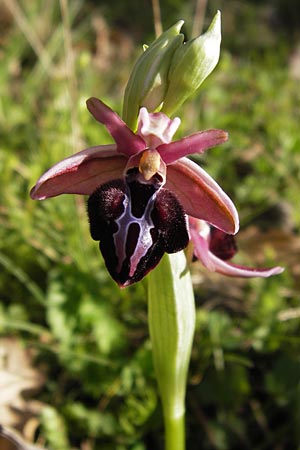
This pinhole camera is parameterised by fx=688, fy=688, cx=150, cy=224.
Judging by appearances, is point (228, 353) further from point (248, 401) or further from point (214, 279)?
point (214, 279)

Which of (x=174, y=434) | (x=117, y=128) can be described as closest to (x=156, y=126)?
(x=117, y=128)

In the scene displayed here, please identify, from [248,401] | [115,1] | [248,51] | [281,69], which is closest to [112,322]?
[248,401]

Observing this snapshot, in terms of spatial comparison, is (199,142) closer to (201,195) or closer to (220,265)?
(201,195)

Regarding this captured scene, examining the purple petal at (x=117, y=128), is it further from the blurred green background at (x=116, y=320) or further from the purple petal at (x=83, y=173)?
the blurred green background at (x=116, y=320)

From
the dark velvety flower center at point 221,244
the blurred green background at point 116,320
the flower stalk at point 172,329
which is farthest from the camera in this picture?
the blurred green background at point 116,320

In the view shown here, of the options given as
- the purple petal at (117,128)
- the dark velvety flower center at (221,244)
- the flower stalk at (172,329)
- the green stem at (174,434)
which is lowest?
the green stem at (174,434)

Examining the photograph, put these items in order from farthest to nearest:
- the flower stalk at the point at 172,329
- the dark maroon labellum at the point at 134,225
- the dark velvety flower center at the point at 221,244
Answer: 1. the dark velvety flower center at the point at 221,244
2. the flower stalk at the point at 172,329
3. the dark maroon labellum at the point at 134,225

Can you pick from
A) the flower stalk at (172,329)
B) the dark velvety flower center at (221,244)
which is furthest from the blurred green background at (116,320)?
the flower stalk at (172,329)
